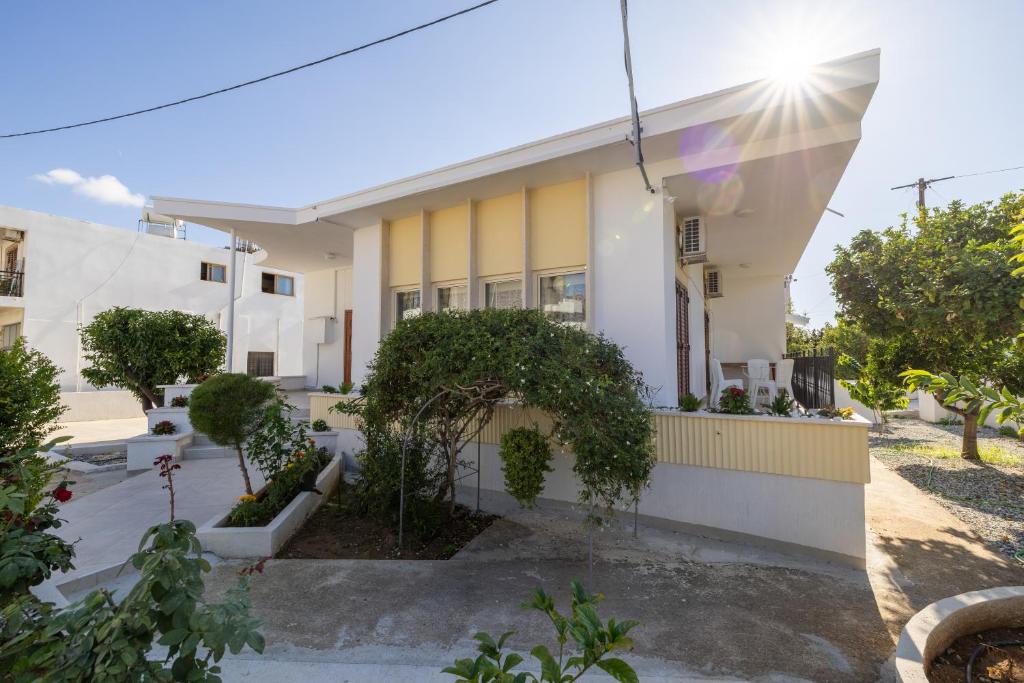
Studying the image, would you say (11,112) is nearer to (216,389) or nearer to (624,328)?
(216,389)

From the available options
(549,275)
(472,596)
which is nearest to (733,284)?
(549,275)

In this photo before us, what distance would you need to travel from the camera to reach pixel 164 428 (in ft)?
29.6

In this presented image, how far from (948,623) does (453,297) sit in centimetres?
638

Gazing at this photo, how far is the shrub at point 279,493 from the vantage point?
508 centimetres

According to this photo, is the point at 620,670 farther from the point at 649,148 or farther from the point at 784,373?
the point at 784,373

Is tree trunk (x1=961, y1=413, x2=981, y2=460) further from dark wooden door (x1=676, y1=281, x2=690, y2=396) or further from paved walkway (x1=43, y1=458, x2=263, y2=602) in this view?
paved walkway (x1=43, y1=458, x2=263, y2=602)

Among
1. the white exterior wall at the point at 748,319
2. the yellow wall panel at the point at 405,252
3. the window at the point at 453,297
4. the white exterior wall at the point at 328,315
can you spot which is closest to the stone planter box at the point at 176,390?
the white exterior wall at the point at 328,315

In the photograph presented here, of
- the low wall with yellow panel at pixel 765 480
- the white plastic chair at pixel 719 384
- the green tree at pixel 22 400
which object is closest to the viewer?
the green tree at pixel 22 400

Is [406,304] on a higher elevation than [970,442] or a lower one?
higher

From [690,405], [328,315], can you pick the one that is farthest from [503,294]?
[328,315]

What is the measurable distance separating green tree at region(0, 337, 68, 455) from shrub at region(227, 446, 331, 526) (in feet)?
7.08

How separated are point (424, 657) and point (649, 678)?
146 centimetres

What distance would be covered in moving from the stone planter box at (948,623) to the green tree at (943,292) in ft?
9.36

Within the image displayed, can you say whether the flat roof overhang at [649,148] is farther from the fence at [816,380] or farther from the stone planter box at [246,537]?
the fence at [816,380]
